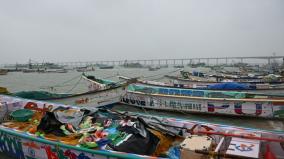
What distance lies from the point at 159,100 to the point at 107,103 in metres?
2.56

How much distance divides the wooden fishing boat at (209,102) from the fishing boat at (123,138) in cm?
554

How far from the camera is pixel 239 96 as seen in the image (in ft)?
40.7

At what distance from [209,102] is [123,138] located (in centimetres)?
696

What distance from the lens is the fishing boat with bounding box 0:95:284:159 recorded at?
4582mm

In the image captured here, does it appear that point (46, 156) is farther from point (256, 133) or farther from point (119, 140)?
point (256, 133)

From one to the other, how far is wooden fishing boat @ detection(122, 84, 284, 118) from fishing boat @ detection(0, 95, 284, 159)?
554cm

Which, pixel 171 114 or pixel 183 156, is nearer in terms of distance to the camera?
pixel 183 156

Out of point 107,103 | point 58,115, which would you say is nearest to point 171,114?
point 107,103

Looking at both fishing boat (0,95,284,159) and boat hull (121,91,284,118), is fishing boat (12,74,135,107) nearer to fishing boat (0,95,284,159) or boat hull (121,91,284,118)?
boat hull (121,91,284,118)

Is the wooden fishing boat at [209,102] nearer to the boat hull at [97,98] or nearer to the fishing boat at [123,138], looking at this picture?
the boat hull at [97,98]

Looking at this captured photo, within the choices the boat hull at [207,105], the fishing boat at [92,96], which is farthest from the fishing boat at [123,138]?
the boat hull at [207,105]

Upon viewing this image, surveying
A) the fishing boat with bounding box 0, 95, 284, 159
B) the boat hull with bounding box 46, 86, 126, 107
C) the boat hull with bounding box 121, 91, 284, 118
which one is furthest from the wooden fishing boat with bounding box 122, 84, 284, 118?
the fishing boat with bounding box 0, 95, 284, 159

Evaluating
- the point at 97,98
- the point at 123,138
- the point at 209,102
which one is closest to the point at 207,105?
the point at 209,102

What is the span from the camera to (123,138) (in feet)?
19.4
